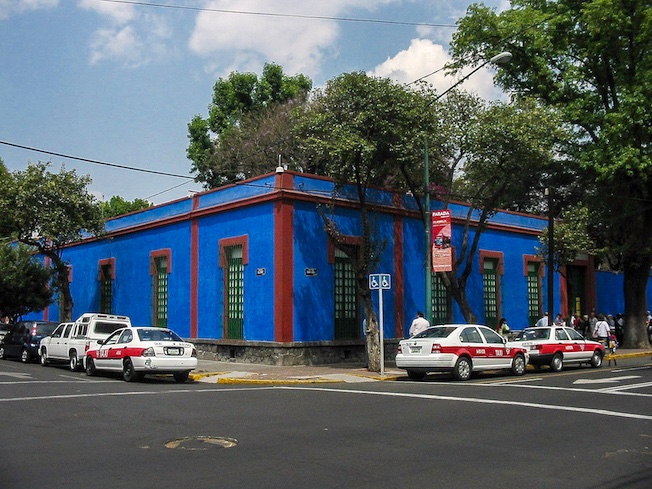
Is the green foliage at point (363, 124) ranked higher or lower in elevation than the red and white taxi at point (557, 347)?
higher

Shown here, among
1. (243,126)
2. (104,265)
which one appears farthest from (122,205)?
(104,265)

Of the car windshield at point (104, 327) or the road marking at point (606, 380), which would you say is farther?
the car windshield at point (104, 327)

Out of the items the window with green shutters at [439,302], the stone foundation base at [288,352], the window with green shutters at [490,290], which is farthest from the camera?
the window with green shutters at [490,290]

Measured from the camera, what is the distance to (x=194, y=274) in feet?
89.9

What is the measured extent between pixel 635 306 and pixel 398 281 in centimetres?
1278

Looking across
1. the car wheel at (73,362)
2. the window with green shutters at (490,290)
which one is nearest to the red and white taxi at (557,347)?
the window with green shutters at (490,290)

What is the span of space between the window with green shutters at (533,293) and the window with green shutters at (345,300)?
39.2 ft

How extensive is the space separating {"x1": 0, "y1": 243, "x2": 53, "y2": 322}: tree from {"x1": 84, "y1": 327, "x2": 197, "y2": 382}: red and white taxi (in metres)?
16.7

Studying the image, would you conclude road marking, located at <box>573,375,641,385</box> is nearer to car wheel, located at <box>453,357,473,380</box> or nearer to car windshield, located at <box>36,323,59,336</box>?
car wheel, located at <box>453,357,473,380</box>

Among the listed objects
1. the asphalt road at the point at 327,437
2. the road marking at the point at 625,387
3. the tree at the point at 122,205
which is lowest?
the road marking at the point at 625,387

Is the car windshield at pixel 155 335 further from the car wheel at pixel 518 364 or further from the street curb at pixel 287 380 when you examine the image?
→ the car wheel at pixel 518 364

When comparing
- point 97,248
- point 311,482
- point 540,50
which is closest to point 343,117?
point 540,50

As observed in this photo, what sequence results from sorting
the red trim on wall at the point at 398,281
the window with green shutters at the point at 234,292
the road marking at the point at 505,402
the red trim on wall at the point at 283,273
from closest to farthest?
1. the road marking at the point at 505,402
2. the red trim on wall at the point at 283,273
3. the window with green shutters at the point at 234,292
4. the red trim on wall at the point at 398,281

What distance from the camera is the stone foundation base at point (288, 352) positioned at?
2319 centimetres
